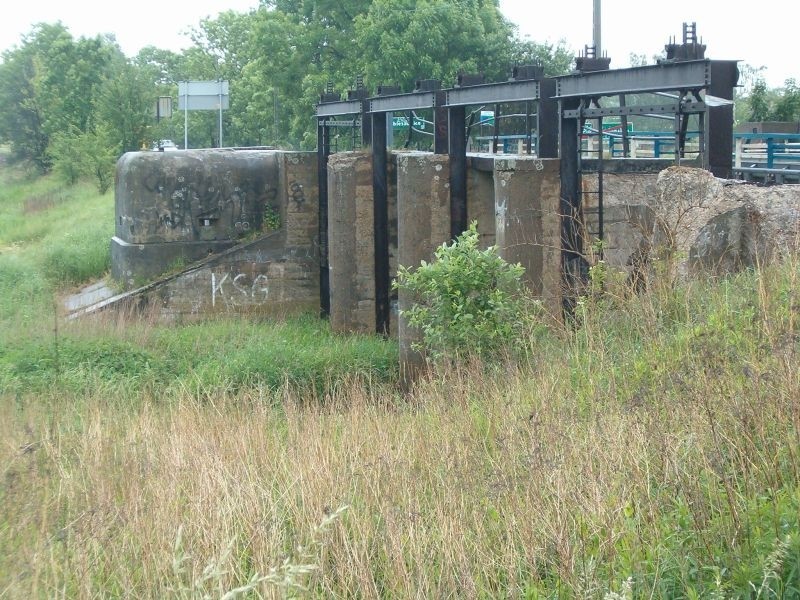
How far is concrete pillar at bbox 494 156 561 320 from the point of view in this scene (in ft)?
39.1

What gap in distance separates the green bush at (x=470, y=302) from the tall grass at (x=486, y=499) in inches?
132

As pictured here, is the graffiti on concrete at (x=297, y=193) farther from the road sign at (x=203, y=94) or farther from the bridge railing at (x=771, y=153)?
the bridge railing at (x=771, y=153)

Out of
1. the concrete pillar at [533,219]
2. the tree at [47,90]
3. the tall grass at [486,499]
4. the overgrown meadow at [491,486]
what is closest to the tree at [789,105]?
the concrete pillar at [533,219]

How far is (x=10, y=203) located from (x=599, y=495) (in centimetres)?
4805

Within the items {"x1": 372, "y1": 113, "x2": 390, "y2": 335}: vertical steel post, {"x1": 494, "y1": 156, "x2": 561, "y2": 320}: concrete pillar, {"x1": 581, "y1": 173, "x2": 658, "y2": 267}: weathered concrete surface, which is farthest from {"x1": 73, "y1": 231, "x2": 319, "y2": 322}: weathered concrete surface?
{"x1": 494, "y1": 156, "x2": 561, "y2": 320}: concrete pillar

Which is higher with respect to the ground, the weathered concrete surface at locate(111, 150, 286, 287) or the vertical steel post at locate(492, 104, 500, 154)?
the vertical steel post at locate(492, 104, 500, 154)

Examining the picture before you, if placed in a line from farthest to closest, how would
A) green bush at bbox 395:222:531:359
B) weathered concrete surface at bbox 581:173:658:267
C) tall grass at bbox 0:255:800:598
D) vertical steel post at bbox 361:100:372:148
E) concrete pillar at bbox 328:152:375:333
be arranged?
1. vertical steel post at bbox 361:100:372:148
2. concrete pillar at bbox 328:152:375:333
3. weathered concrete surface at bbox 581:173:658:267
4. green bush at bbox 395:222:531:359
5. tall grass at bbox 0:255:800:598

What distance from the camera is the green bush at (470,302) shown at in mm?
9859

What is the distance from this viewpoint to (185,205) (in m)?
21.7

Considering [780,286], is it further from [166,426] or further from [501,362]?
[166,426]

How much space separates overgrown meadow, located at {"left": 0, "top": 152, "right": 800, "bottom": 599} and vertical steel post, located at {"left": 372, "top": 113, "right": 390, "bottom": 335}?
36.4 feet

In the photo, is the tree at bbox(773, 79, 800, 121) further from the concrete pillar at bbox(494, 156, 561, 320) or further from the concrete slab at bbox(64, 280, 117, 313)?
the concrete pillar at bbox(494, 156, 561, 320)

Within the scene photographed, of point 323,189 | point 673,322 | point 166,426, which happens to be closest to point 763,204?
point 673,322

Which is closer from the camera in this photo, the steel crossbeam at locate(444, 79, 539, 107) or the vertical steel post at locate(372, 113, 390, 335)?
the steel crossbeam at locate(444, 79, 539, 107)
